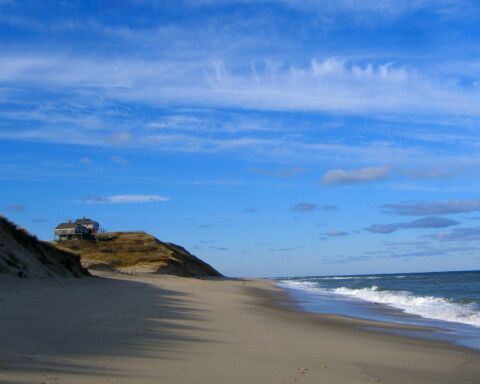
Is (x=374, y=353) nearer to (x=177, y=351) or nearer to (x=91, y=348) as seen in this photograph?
(x=177, y=351)

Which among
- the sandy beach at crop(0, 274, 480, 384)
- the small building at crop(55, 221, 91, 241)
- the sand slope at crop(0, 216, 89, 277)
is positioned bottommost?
the sandy beach at crop(0, 274, 480, 384)

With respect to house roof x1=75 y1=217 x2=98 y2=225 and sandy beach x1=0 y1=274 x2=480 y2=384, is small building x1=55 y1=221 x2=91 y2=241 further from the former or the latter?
sandy beach x1=0 y1=274 x2=480 y2=384

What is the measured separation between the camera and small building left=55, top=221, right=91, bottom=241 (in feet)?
339

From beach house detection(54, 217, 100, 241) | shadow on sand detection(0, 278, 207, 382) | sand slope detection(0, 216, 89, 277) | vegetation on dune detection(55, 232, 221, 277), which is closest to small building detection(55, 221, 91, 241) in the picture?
beach house detection(54, 217, 100, 241)

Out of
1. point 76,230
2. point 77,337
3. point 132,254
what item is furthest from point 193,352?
point 76,230

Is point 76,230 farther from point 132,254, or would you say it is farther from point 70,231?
point 132,254

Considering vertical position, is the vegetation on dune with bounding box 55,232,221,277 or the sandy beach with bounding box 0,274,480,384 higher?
the vegetation on dune with bounding box 55,232,221,277

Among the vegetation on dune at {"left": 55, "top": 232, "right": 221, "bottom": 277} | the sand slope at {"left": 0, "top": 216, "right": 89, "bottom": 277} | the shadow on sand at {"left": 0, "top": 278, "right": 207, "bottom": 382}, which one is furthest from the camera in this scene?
the vegetation on dune at {"left": 55, "top": 232, "right": 221, "bottom": 277}

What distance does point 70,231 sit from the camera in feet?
351

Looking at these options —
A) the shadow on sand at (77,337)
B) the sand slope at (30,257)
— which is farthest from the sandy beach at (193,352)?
the sand slope at (30,257)

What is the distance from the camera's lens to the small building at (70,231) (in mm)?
103438

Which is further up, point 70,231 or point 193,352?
point 70,231

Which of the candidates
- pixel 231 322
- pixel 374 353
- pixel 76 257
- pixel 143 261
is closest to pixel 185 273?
pixel 143 261

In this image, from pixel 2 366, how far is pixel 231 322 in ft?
30.5
